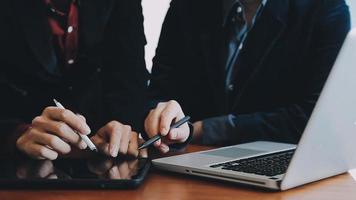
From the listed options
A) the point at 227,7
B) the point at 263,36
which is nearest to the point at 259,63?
the point at 263,36

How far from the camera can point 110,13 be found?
1.29 metres

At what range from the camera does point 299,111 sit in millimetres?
1174

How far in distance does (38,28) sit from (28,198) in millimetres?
654

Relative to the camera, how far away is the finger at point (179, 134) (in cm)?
88

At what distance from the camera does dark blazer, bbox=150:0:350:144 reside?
1179 millimetres

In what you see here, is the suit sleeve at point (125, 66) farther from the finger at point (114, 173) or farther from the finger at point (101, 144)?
the finger at point (114, 173)

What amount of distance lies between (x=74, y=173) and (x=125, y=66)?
0.60 meters

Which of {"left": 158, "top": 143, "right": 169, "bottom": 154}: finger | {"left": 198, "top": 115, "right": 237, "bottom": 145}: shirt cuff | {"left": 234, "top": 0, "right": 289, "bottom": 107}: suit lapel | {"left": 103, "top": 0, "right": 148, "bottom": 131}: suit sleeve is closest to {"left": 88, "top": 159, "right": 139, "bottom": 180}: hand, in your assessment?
{"left": 158, "top": 143, "right": 169, "bottom": 154}: finger

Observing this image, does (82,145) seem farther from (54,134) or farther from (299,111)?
(299,111)

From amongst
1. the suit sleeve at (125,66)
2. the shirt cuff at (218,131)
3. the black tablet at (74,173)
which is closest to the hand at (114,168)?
the black tablet at (74,173)

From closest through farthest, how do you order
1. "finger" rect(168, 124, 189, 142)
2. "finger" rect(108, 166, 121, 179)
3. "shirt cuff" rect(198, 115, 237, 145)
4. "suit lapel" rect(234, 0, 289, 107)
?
1. "finger" rect(108, 166, 121, 179)
2. "finger" rect(168, 124, 189, 142)
3. "shirt cuff" rect(198, 115, 237, 145)
4. "suit lapel" rect(234, 0, 289, 107)

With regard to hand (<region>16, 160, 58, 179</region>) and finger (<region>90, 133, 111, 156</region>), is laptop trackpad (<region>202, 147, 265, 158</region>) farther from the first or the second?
hand (<region>16, 160, 58, 179</region>)

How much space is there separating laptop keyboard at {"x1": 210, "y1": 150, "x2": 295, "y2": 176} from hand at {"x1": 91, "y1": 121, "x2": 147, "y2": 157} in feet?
0.61

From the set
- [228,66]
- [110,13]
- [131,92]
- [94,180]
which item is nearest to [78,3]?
[110,13]
